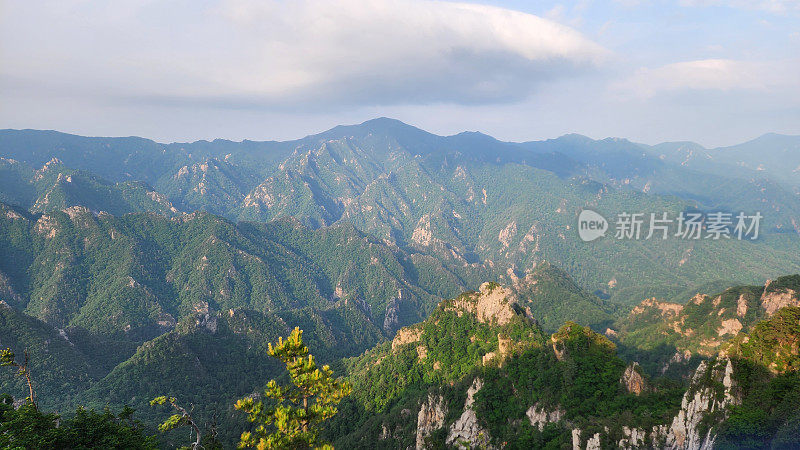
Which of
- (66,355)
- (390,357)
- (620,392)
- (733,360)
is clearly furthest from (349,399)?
(66,355)

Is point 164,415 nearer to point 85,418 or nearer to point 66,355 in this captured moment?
point 66,355

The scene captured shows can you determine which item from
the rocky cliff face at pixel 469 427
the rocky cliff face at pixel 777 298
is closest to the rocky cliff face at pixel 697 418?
the rocky cliff face at pixel 469 427

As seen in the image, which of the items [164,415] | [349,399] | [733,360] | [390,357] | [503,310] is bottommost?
[164,415]

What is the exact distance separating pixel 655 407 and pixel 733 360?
55.0 ft

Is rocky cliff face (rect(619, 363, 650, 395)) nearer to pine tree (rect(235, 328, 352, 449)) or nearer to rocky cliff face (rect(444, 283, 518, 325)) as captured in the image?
rocky cliff face (rect(444, 283, 518, 325))

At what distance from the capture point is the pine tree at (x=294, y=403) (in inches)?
834

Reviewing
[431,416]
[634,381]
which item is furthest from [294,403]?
[431,416]

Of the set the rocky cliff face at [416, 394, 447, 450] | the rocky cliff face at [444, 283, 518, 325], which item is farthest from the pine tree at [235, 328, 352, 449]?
the rocky cliff face at [444, 283, 518, 325]

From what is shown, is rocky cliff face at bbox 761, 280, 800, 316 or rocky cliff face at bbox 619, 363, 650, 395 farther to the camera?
rocky cliff face at bbox 761, 280, 800, 316

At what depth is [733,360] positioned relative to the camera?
38.8 m

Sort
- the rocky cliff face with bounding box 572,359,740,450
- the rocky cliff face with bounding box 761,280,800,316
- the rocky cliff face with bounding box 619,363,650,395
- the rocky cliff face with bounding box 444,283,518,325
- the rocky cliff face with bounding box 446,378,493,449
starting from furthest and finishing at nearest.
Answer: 1. the rocky cliff face with bounding box 761,280,800,316
2. the rocky cliff face with bounding box 444,283,518,325
3. the rocky cliff face with bounding box 446,378,493,449
4. the rocky cliff face with bounding box 619,363,650,395
5. the rocky cliff face with bounding box 572,359,740,450

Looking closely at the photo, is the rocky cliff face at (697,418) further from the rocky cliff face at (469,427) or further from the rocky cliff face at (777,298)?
the rocky cliff face at (777,298)

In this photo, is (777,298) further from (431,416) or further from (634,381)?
(431,416)

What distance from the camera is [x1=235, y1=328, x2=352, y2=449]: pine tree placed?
21.2 metres
